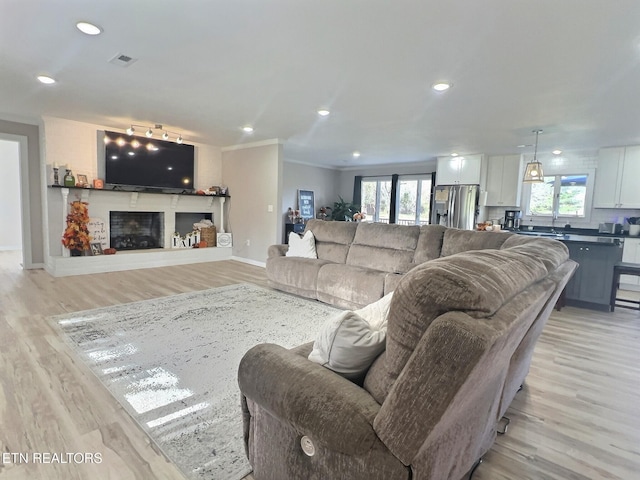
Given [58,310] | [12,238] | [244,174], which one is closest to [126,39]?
[58,310]

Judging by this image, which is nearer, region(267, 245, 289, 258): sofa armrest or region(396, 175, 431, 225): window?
region(267, 245, 289, 258): sofa armrest

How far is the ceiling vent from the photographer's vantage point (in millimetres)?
2746

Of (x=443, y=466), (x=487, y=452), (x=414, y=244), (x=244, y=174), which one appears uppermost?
(x=244, y=174)

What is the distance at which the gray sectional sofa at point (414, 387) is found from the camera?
833mm

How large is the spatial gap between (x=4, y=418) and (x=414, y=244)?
11.7 ft

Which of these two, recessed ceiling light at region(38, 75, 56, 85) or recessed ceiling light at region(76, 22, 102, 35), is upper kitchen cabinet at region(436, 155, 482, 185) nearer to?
recessed ceiling light at region(76, 22, 102, 35)

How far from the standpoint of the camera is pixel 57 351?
2547mm

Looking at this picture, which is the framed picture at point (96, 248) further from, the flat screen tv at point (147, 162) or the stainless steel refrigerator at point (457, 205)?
the stainless steel refrigerator at point (457, 205)

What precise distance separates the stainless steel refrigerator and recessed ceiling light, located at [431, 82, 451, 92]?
3845 mm

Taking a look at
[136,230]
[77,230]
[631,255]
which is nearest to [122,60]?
[77,230]

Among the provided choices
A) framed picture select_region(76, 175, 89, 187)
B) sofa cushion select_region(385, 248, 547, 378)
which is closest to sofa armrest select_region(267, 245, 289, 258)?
framed picture select_region(76, 175, 89, 187)

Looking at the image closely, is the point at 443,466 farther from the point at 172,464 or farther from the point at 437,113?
the point at 437,113

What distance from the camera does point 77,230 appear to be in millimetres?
5199

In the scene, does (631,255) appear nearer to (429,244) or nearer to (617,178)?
(617,178)
